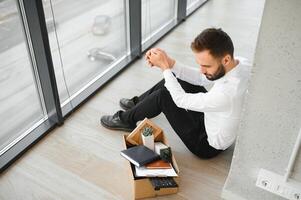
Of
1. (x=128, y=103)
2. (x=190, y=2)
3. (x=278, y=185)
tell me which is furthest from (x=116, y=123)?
(x=190, y=2)

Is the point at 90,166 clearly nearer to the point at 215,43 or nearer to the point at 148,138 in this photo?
the point at 148,138

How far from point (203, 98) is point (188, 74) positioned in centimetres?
37

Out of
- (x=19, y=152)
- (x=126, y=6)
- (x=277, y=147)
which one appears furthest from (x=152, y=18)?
(x=277, y=147)

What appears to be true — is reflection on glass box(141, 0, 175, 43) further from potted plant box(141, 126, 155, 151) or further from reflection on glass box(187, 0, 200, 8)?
potted plant box(141, 126, 155, 151)

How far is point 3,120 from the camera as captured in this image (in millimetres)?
2086

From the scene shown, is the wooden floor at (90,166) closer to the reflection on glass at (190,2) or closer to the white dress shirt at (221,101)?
the white dress shirt at (221,101)

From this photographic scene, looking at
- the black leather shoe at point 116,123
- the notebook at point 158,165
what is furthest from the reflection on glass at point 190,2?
the notebook at point 158,165

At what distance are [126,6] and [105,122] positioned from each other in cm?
111

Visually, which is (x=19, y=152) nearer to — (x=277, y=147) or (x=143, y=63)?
(x=143, y=63)

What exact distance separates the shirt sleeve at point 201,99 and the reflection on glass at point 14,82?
89 cm

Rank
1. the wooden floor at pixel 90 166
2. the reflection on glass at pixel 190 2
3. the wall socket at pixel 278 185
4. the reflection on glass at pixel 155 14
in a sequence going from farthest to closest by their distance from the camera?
the reflection on glass at pixel 190 2 → the reflection on glass at pixel 155 14 → the wooden floor at pixel 90 166 → the wall socket at pixel 278 185

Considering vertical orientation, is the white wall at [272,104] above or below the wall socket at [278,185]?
above

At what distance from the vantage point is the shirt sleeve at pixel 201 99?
1593 millimetres

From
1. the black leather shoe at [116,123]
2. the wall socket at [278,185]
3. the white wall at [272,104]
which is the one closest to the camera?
the white wall at [272,104]
